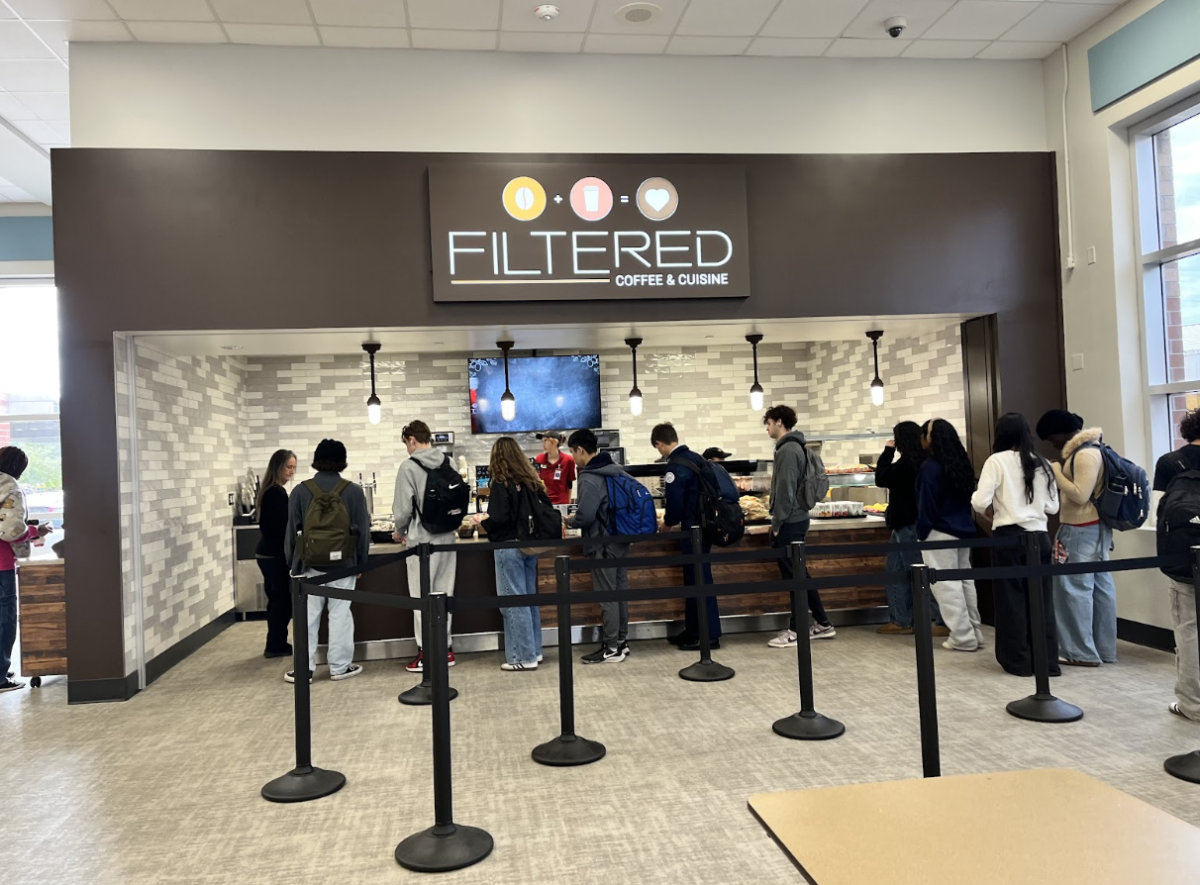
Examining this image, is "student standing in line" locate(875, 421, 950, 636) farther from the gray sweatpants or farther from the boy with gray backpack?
the boy with gray backpack

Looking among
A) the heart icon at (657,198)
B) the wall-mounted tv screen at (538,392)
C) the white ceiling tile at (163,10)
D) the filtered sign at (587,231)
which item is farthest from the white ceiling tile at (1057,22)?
the white ceiling tile at (163,10)

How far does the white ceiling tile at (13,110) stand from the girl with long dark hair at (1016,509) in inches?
298

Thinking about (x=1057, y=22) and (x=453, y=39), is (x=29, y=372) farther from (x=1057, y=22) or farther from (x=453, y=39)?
(x=1057, y=22)

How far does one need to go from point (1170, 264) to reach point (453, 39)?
5097mm

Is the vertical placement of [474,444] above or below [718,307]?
below

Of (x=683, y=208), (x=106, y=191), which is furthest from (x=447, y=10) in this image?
(x=106, y=191)

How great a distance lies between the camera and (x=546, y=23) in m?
5.85

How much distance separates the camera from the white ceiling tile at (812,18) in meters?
5.79

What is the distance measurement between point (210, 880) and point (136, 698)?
3.01 meters

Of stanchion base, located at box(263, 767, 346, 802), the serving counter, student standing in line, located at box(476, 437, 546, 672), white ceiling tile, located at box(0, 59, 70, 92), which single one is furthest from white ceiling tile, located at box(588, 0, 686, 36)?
stanchion base, located at box(263, 767, 346, 802)

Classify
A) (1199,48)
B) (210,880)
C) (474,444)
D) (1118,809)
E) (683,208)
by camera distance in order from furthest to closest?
(474,444) → (683,208) → (1199,48) → (210,880) → (1118,809)

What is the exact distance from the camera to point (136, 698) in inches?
221

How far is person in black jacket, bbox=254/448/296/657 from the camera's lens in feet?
21.7

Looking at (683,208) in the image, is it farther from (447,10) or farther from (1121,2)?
(1121,2)
